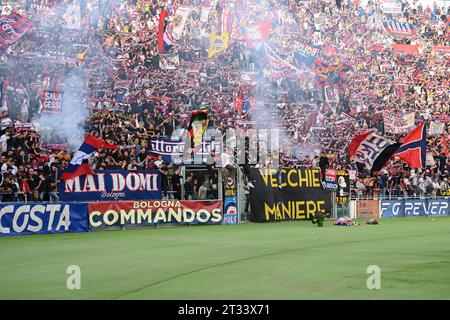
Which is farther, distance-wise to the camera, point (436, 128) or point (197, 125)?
point (436, 128)

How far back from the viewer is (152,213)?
83.6 ft

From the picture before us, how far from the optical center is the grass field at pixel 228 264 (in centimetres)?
988

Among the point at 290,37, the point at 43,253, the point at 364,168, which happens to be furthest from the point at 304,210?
the point at 290,37

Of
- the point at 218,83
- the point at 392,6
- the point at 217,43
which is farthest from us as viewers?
the point at 392,6

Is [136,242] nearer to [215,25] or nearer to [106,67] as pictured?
[106,67]

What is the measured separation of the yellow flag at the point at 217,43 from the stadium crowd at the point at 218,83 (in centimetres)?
25

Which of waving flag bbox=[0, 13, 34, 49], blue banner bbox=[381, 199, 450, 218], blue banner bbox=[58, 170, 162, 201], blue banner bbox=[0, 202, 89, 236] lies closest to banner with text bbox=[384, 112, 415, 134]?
blue banner bbox=[381, 199, 450, 218]

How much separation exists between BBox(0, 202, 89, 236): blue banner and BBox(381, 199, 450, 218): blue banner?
15.3m

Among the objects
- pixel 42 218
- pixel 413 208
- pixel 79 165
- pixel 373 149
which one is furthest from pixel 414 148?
pixel 42 218

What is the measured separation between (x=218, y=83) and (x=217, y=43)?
3.34 m

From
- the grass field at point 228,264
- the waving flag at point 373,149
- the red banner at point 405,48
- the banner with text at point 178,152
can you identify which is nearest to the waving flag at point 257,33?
the red banner at point 405,48

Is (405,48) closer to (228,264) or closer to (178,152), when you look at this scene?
(178,152)

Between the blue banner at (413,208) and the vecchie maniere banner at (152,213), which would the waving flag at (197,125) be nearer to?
the vecchie maniere banner at (152,213)

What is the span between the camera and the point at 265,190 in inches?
1123
